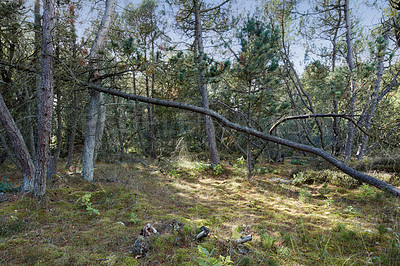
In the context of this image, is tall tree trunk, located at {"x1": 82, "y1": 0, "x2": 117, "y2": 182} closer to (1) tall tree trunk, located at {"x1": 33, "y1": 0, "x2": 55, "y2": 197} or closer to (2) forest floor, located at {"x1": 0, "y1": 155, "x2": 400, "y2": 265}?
(2) forest floor, located at {"x1": 0, "y1": 155, "x2": 400, "y2": 265}

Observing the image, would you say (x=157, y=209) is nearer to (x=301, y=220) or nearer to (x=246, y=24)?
(x=301, y=220)

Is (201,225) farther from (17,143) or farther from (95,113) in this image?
(17,143)

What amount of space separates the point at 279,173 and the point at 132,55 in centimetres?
657

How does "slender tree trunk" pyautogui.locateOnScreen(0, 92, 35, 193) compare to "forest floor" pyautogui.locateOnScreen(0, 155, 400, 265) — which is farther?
"slender tree trunk" pyautogui.locateOnScreen(0, 92, 35, 193)

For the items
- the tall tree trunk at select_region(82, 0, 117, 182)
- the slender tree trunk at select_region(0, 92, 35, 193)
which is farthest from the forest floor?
the tall tree trunk at select_region(82, 0, 117, 182)

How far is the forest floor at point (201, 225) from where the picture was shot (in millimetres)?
2254

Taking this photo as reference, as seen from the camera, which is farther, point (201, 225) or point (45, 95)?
point (45, 95)

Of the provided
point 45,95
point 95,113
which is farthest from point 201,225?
point 95,113

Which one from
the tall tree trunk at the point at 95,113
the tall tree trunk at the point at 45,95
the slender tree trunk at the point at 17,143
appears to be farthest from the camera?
the tall tree trunk at the point at 95,113

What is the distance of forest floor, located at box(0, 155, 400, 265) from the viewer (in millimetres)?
2254

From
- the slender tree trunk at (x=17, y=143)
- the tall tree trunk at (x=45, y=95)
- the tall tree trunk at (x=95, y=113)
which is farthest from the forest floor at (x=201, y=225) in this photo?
the tall tree trunk at (x=45, y=95)

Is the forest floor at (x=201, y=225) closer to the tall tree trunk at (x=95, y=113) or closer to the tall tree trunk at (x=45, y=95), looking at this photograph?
the tall tree trunk at (x=95, y=113)

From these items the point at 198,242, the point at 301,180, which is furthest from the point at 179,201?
the point at 301,180

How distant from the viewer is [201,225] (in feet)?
10.4
